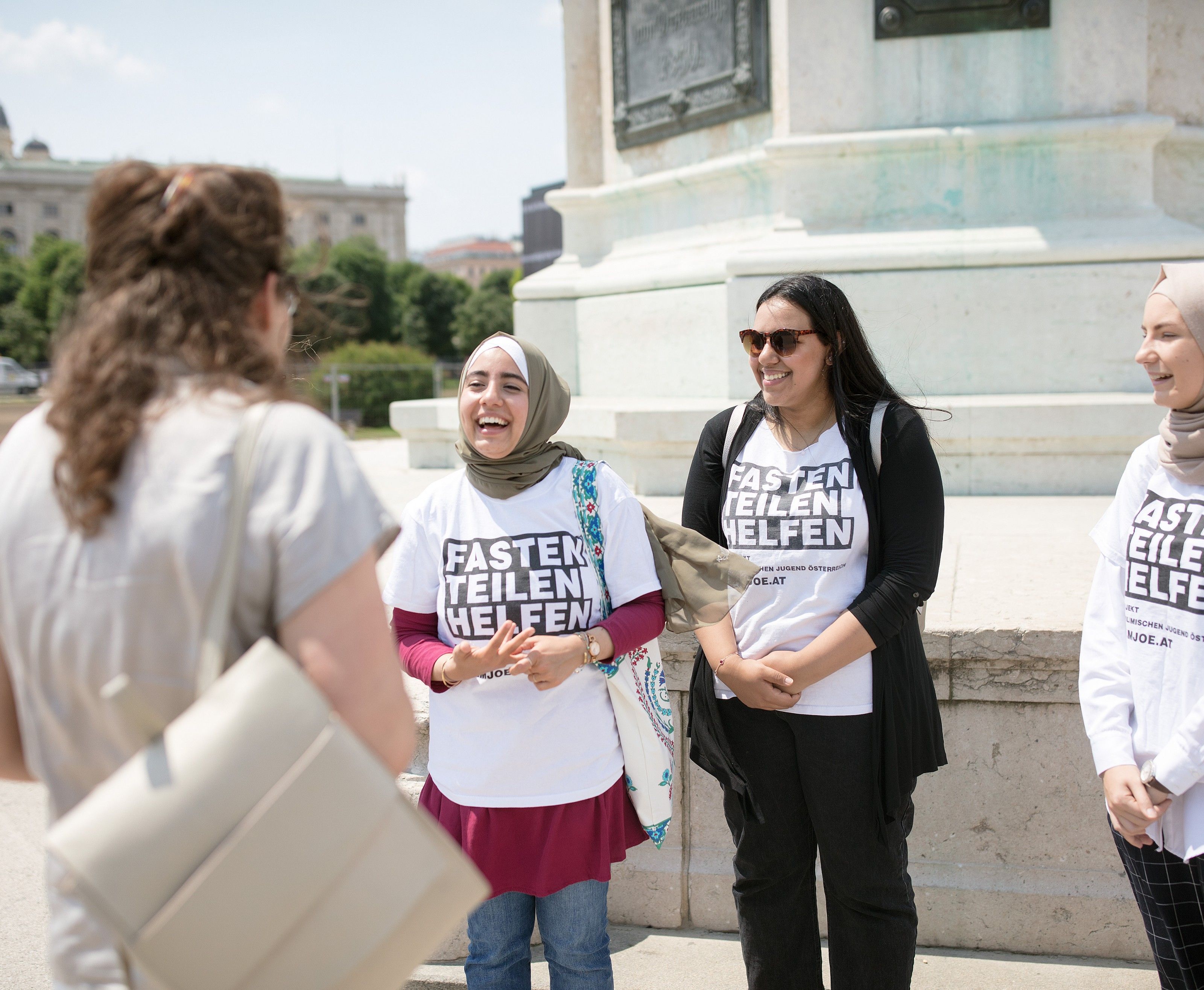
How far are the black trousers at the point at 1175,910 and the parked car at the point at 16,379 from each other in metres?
31.3

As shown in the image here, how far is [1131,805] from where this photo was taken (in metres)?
2.19

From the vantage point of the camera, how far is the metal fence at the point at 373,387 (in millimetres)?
20094

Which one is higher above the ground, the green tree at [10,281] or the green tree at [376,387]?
the green tree at [10,281]

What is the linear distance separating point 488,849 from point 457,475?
2.94 ft

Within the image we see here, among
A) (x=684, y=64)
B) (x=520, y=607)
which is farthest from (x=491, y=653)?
(x=684, y=64)

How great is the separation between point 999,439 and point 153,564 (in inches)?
175

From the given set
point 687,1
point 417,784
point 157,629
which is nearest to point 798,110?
point 687,1

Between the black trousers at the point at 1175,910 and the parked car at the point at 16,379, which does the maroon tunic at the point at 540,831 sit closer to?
the black trousers at the point at 1175,910

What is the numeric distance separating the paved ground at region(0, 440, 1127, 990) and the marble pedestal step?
31.4 inches

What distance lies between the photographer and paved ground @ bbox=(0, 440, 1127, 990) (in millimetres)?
3098

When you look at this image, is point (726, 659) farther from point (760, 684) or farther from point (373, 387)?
point (373, 387)

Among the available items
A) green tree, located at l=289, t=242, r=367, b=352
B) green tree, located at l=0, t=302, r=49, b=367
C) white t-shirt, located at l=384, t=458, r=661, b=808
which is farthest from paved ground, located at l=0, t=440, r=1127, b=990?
green tree, located at l=0, t=302, r=49, b=367

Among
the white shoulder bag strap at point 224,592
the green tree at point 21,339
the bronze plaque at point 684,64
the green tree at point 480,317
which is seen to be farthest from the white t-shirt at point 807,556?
the green tree at point 21,339

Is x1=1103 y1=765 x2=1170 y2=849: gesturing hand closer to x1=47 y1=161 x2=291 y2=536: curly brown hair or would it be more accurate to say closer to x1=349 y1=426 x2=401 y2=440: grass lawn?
x1=47 y1=161 x2=291 y2=536: curly brown hair
